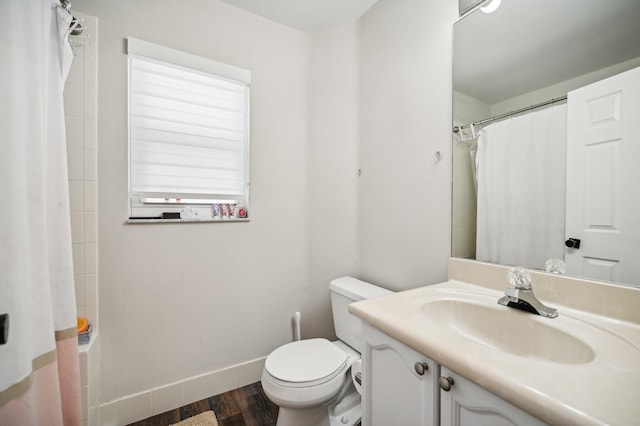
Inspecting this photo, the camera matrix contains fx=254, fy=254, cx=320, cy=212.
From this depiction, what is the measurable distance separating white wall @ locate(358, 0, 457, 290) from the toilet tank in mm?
149

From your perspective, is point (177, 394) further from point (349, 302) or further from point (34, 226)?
point (34, 226)

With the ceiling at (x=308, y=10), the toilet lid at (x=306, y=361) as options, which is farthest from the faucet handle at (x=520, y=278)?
the ceiling at (x=308, y=10)

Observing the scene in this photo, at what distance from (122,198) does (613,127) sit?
6.65ft

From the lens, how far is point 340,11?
65.8 inches

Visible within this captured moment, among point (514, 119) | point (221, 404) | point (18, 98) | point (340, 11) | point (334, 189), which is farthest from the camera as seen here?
point (334, 189)

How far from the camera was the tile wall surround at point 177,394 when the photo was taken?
1.33 m

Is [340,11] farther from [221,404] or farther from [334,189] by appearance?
[221,404]

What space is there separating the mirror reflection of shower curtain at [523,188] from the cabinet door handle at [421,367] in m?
0.63

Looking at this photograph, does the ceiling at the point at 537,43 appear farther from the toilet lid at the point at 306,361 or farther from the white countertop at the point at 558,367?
the toilet lid at the point at 306,361

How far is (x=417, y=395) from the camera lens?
26.4 inches

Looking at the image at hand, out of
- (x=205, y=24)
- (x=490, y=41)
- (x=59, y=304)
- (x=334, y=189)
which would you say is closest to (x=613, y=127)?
(x=490, y=41)

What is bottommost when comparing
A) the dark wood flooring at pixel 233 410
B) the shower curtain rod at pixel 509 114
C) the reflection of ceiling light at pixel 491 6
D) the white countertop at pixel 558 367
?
the dark wood flooring at pixel 233 410

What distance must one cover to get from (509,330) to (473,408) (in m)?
0.39

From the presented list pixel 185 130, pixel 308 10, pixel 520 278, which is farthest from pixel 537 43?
pixel 185 130
